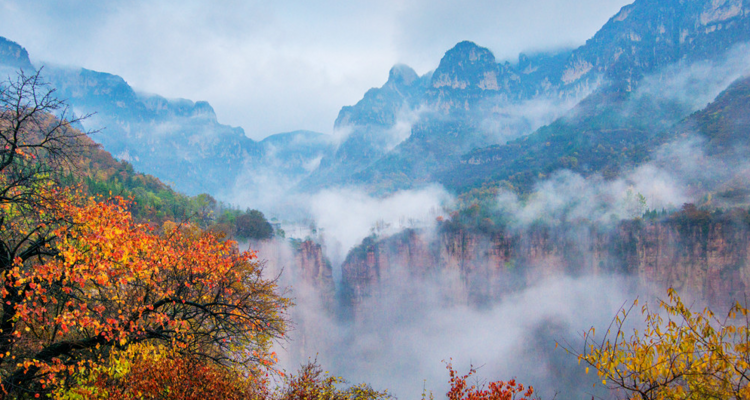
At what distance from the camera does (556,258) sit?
97.1 meters

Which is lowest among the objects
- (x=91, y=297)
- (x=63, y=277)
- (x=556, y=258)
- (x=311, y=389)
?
(x=556, y=258)

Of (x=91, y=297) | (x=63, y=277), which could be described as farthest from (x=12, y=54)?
(x=63, y=277)

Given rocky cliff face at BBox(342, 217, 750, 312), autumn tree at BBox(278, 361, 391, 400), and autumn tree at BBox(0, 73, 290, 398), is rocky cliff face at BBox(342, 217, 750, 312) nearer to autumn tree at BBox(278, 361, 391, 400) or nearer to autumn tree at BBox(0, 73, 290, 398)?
autumn tree at BBox(278, 361, 391, 400)

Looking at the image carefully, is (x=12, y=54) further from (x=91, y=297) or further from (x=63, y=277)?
(x=63, y=277)

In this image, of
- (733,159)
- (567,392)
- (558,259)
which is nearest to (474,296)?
(558,259)

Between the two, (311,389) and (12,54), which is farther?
(12,54)

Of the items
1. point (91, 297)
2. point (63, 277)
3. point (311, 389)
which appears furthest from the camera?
point (311, 389)

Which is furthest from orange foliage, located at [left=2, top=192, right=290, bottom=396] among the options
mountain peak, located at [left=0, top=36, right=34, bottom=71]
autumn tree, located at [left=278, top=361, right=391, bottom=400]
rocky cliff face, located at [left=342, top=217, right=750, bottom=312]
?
mountain peak, located at [left=0, top=36, right=34, bottom=71]

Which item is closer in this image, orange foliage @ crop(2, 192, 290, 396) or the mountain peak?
orange foliage @ crop(2, 192, 290, 396)

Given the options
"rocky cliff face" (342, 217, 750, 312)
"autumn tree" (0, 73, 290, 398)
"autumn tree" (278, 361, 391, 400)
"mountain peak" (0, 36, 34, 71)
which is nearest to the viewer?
"autumn tree" (0, 73, 290, 398)

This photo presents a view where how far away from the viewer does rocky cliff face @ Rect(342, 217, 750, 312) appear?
71.5 m

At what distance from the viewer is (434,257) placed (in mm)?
109312

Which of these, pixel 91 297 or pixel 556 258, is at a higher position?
pixel 91 297

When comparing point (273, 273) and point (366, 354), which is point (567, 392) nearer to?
point (366, 354)
